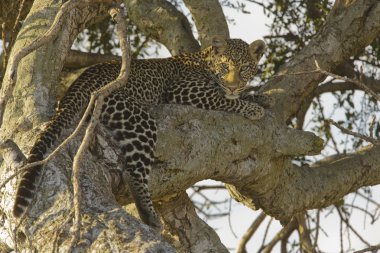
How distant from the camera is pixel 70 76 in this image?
870cm

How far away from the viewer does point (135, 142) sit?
619 cm

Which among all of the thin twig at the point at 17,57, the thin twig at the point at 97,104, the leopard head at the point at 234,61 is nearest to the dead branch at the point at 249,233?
the leopard head at the point at 234,61

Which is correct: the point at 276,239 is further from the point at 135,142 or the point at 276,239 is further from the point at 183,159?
the point at 135,142

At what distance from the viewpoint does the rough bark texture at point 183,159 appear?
4.71m

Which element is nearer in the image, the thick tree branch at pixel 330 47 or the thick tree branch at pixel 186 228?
the thick tree branch at pixel 186 228

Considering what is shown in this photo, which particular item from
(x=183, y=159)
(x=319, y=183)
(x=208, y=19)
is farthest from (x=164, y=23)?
(x=183, y=159)

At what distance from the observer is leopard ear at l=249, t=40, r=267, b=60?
27.1 ft

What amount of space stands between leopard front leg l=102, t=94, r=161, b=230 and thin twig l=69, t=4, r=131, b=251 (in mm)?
1021

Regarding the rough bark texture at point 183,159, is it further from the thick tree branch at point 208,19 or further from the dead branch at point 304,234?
the dead branch at point 304,234

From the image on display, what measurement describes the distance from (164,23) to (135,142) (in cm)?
270

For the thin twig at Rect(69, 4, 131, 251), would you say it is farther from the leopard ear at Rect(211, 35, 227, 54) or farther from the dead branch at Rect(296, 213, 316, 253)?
the dead branch at Rect(296, 213, 316, 253)

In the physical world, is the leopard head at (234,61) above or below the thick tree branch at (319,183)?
above

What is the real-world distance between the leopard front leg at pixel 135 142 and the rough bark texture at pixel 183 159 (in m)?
0.11

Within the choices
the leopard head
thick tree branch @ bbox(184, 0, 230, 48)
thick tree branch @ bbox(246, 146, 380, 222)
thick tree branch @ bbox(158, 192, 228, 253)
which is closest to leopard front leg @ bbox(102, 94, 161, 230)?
thick tree branch @ bbox(158, 192, 228, 253)
